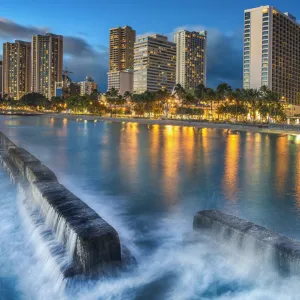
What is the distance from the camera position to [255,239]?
6508 millimetres

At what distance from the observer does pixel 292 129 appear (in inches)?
2079

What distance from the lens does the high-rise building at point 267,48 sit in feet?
485

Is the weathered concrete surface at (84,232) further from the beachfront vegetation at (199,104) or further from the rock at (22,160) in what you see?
the beachfront vegetation at (199,104)

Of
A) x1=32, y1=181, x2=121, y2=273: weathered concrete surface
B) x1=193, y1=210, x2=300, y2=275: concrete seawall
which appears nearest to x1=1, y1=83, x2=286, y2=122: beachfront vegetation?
x1=193, y1=210, x2=300, y2=275: concrete seawall

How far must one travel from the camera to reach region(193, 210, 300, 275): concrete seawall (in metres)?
5.97

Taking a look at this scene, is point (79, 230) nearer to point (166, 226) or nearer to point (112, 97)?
point (166, 226)

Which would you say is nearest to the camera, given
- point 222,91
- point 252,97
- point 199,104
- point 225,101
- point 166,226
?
point 166,226

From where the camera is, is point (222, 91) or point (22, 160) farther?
point (222, 91)

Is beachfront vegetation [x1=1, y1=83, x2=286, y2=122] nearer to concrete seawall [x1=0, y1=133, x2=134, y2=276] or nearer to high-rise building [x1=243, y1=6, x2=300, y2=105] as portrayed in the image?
high-rise building [x1=243, y1=6, x2=300, y2=105]

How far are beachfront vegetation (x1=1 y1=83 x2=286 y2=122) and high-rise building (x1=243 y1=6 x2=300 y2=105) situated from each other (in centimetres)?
1846

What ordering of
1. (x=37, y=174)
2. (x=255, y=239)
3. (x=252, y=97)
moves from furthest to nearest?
(x=252, y=97)
(x=37, y=174)
(x=255, y=239)

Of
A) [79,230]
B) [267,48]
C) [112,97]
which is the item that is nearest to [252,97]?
[267,48]

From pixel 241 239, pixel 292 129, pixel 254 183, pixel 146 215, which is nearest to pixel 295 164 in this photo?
pixel 254 183

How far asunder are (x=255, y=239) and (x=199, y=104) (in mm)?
133523
